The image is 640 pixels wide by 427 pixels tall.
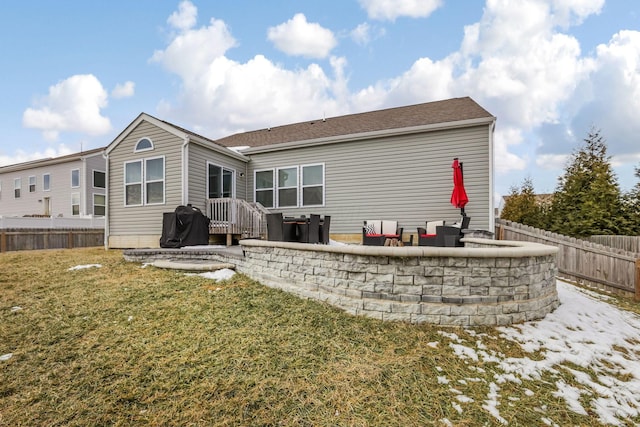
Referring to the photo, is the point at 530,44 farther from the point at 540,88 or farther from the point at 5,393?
the point at 5,393

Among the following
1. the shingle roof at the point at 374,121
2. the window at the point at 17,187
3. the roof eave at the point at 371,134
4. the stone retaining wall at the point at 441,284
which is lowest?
the stone retaining wall at the point at 441,284

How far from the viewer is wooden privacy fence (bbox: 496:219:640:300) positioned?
6566 mm

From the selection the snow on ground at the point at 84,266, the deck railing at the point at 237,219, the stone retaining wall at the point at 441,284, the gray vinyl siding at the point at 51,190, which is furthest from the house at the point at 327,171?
the gray vinyl siding at the point at 51,190

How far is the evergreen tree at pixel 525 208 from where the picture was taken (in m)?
11.3

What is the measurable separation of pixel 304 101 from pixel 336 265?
42.8 feet

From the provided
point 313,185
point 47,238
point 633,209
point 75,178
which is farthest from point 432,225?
point 75,178

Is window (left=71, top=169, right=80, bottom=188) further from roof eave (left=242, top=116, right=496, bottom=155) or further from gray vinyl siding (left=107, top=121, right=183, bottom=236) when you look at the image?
roof eave (left=242, top=116, right=496, bottom=155)

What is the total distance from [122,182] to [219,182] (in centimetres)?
300

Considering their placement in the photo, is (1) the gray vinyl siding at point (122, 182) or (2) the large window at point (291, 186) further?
(2) the large window at point (291, 186)

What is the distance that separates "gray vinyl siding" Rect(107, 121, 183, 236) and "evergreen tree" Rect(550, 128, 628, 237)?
39.0 ft

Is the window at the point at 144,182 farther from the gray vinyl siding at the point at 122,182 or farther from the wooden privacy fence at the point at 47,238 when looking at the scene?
the wooden privacy fence at the point at 47,238

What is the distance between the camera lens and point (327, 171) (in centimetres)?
943

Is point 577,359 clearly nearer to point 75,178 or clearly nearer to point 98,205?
point 98,205

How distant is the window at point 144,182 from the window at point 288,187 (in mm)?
3533
